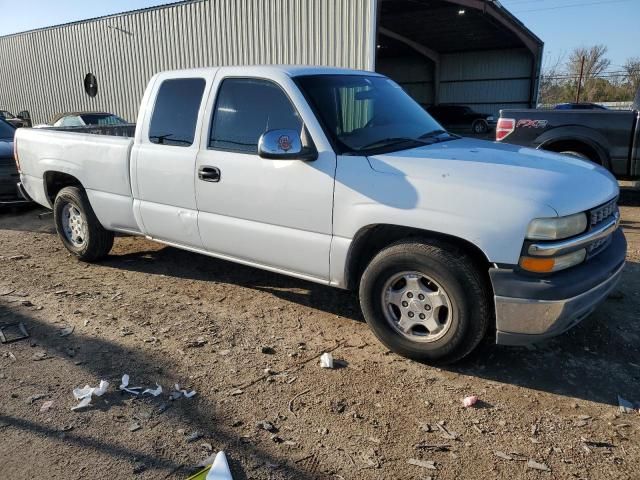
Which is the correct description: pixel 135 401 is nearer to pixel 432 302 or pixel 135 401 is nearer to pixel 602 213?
pixel 432 302

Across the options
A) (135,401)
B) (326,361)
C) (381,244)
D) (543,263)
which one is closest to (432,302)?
(381,244)

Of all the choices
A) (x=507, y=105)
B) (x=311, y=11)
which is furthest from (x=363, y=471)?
(x=507, y=105)

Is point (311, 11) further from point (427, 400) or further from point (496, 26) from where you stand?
point (496, 26)

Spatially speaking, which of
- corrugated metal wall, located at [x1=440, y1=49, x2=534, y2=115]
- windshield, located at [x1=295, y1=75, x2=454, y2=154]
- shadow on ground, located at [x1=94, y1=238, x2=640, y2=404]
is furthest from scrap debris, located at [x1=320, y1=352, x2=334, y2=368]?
corrugated metal wall, located at [x1=440, y1=49, x2=534, y2=115]

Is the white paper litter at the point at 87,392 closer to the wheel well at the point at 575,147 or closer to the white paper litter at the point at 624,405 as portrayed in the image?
the white paper litter at the point at 624,405

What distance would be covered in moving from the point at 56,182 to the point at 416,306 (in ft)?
15.2

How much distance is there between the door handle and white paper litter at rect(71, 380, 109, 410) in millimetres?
1732

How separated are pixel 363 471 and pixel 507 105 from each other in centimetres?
3048

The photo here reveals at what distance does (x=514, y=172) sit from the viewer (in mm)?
3186

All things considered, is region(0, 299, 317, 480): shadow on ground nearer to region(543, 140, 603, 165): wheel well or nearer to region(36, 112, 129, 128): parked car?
region(543, 140, 603, 165): wheel well

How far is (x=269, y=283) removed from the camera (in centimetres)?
507

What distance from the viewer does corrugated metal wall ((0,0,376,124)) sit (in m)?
13.0

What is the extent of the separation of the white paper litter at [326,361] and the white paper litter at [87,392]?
1384 millimetres

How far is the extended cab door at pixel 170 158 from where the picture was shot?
4.42m
